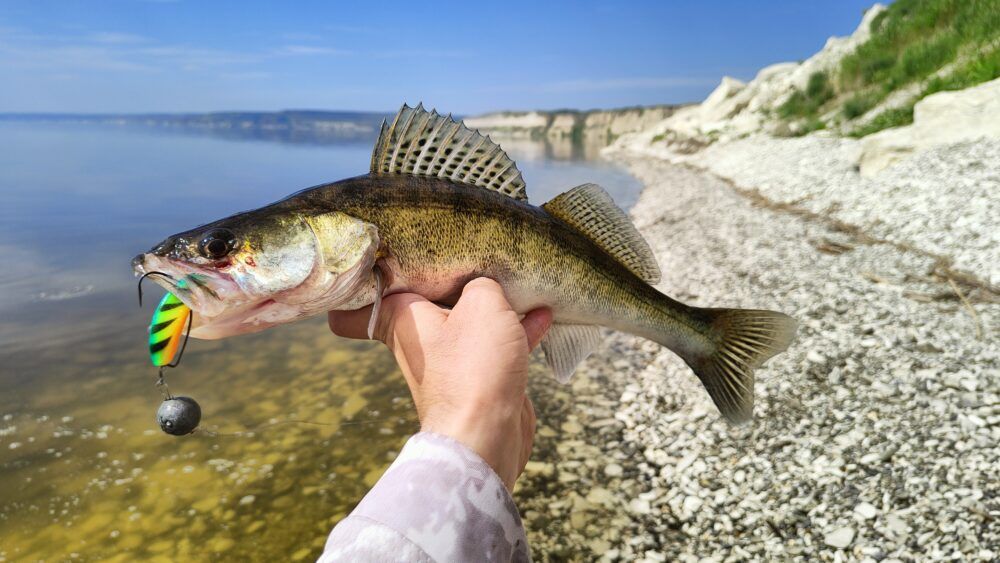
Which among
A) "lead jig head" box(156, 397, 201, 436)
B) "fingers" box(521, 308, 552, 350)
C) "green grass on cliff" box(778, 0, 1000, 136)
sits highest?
"green grass on cliff" box(778, 0, 1000, 136)

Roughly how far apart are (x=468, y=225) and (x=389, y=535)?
1637mm

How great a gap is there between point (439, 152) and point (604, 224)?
1107 millimetres

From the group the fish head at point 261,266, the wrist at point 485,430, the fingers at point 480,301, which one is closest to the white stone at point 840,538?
the wrist at point 485,430

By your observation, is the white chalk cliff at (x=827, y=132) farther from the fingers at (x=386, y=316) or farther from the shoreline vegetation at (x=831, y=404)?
the fingers at (x=386, y=316)

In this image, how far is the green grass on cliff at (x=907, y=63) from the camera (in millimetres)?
16516

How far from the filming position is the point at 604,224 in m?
3.47

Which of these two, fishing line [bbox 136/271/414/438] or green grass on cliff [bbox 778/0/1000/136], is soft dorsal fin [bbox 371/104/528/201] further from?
green grass on cliff [bbox 778/0/1000/136]

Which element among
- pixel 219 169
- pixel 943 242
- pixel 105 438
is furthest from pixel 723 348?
pixel 219 169

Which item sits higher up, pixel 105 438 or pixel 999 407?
pixel 999 407

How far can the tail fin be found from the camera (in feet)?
11.5

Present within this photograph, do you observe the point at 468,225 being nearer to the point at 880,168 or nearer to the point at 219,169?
the point at 880,168

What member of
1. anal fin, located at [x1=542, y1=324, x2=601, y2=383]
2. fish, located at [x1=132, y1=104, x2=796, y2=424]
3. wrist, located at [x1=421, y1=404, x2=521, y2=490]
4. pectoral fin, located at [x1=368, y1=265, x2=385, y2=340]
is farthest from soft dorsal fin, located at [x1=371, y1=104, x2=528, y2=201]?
wrist, located at [x1=421, y1=404, x2=521, y2=490]

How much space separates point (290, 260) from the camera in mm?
2553

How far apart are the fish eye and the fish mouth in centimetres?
7
